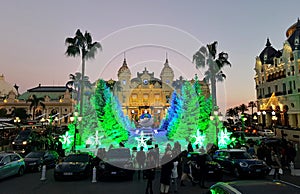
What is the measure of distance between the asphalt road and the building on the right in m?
33.4

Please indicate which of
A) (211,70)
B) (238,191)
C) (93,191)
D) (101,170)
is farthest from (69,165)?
(211,70)

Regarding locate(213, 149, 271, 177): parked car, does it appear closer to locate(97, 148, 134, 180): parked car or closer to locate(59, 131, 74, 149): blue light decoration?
locate(97, 148, 134, 180): parked car

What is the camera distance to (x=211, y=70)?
38719 mm

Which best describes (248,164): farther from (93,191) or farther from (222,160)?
(93,191)

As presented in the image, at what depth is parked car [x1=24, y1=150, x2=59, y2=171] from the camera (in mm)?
16656

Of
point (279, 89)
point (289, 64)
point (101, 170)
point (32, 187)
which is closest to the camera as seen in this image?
point (32, 187)

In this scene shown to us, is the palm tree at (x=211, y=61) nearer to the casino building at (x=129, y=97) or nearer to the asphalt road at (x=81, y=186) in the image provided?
the asphalt road at (x=81, y=186)

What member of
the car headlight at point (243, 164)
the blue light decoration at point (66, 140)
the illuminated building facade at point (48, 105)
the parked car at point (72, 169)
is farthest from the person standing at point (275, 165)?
the illuminated building facade at point (48, 105)

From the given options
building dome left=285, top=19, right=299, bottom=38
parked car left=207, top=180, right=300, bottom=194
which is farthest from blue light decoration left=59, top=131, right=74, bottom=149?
building dome left=285, top=19, right=299, bottom=38

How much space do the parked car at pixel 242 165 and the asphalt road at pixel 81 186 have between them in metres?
0.75

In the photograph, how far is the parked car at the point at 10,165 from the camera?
43.3ft

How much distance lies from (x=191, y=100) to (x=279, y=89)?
23429mm

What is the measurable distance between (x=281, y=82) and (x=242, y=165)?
145ft

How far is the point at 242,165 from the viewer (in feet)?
44.0
